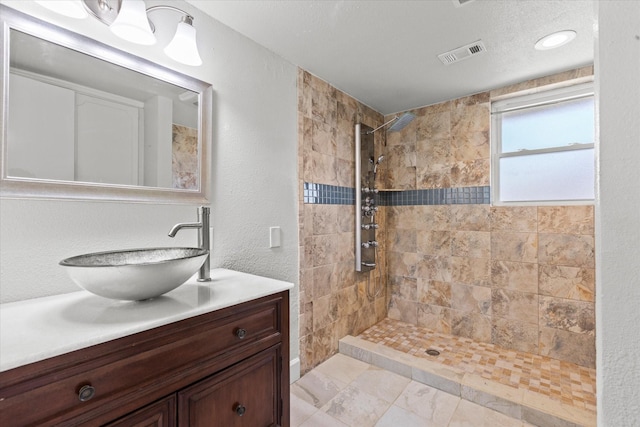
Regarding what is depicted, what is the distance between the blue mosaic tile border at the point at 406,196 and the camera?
224cm

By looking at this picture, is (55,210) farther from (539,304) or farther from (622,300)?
(539,304)

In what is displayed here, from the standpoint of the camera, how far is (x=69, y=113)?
1066mm

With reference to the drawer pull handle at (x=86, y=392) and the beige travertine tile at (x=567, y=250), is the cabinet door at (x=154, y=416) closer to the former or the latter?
the drawer pull handle at (x=86, y=392)

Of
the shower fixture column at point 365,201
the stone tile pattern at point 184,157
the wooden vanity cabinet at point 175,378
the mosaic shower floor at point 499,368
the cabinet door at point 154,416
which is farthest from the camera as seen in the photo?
the shower fixture column at point 365,201

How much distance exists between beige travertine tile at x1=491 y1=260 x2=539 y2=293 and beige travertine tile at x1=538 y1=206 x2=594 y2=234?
33 centimetres

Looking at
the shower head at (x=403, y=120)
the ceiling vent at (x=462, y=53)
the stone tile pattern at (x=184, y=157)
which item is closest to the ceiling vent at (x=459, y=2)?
the ceiling vent at (x=462, y=53)

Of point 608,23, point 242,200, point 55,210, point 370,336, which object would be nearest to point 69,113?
point 55,210

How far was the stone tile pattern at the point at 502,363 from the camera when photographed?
5.94 ft

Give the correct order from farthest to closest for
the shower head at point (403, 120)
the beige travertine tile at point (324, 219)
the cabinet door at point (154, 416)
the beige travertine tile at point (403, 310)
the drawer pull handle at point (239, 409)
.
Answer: the beige travertine tile at point (403, 310) < the shower head at point (403, 120) < the beige travertine tile at point (324, 219) < the drawer pull handle at point (239, 409) < the cabinet door at point (154, 416)

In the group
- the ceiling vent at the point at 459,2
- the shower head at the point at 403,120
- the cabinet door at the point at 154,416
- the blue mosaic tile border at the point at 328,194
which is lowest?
the cabinet door at the point at 154,416

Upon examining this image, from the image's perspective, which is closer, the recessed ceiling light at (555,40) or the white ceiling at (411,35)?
the white ceiling at (411,35)

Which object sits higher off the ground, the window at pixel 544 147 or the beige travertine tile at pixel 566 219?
the window at pixel 544 147

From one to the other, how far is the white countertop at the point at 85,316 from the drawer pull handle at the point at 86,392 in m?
0.11

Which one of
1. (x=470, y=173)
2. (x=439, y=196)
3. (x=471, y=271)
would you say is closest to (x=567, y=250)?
(x=471, y=271)
